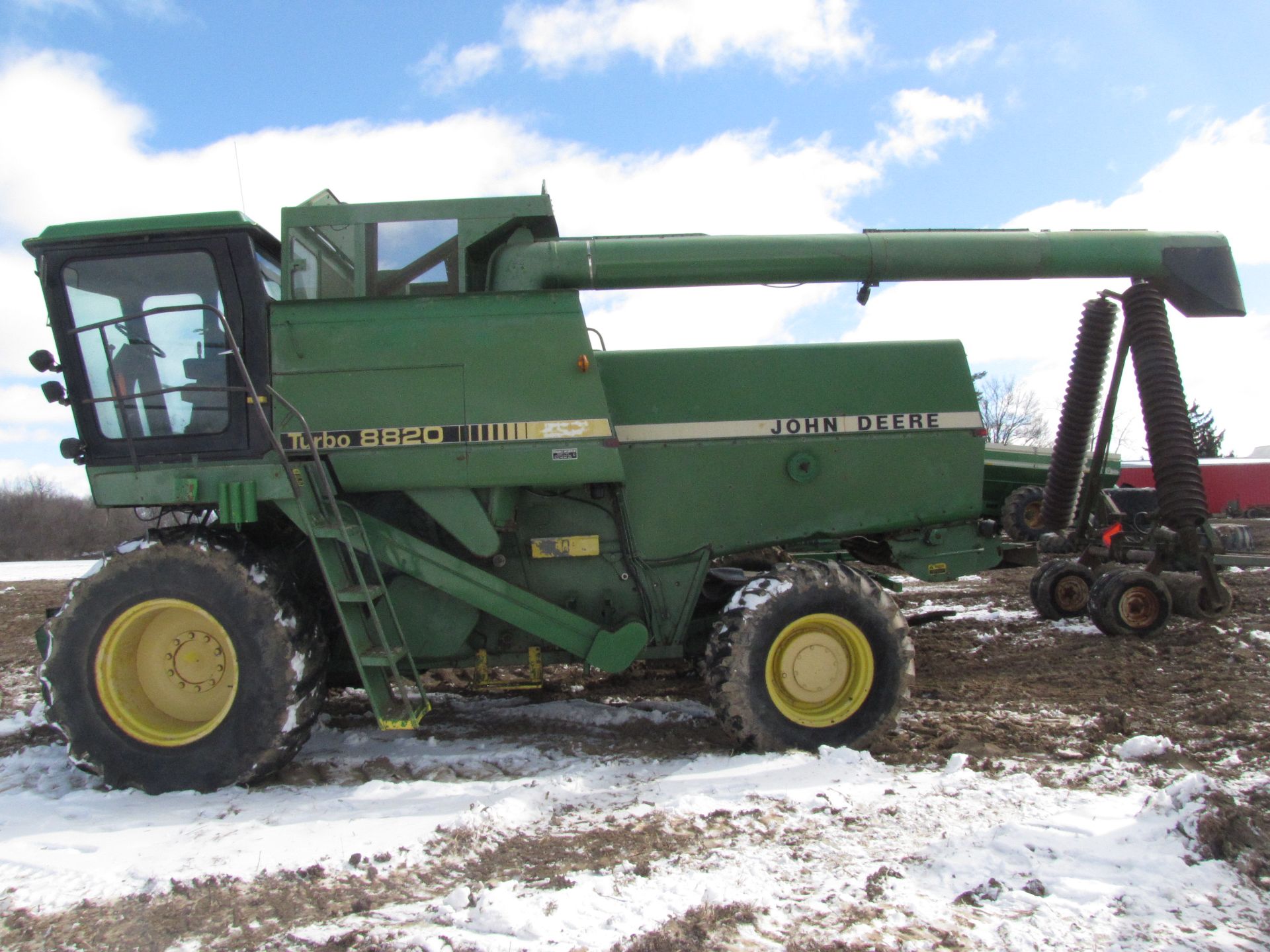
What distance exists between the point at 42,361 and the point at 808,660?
4246 millimetres

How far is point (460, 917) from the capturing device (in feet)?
8.90

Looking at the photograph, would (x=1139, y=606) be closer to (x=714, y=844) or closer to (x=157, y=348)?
→ (x=714, y=844)

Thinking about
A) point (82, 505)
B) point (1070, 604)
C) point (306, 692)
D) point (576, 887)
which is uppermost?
point (82, 505)

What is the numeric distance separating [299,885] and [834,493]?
3336mm

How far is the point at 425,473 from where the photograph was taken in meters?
4.21

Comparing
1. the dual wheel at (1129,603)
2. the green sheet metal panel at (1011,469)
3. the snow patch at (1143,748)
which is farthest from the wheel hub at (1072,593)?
the green sheet metal panel at (1011,469)

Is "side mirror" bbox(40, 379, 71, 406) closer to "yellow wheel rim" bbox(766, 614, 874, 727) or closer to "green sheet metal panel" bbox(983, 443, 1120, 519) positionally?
"yellow wheel rim" bbox(766, 614, 874, 727)

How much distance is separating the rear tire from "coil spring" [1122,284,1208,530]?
1.74 ft

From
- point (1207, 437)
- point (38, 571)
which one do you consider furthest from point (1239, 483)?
point (38, 571)

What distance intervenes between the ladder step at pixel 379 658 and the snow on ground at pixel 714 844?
0.57 m

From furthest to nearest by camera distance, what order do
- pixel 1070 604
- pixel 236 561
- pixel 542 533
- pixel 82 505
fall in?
pixel 82 505 < pixel 1070 604 < pixel 542 533 < pixel 236 561

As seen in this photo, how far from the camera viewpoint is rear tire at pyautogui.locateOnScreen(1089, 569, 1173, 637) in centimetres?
656

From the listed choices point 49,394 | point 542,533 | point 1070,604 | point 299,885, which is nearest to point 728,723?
point 542,533

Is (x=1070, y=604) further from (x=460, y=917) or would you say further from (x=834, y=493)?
(x=460, y=917)
